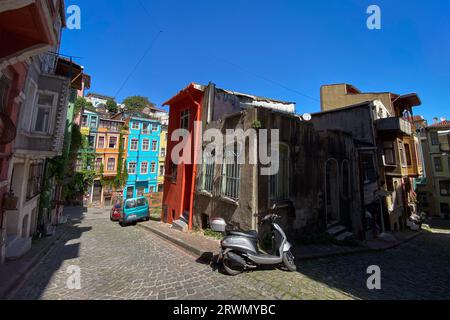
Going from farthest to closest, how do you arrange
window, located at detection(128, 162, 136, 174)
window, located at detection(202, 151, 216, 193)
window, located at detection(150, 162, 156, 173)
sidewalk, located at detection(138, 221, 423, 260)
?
window, located at detection(150, 162, 156, 173), window, located at detection(128, 162, 136, 174), window, located at detection(202, 151, 216, 193), sidewalk, located at detection(138, 221, 423, 260)

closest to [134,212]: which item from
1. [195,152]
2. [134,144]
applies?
[195,152]

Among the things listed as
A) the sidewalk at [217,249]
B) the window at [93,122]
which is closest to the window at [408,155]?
the sidewalk at [217,249]

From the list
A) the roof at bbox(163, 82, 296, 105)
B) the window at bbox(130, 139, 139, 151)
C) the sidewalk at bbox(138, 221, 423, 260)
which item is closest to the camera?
the sidewalk at bbox(138, 221, 423, 260)

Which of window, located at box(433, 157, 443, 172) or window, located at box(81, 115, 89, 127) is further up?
window, located at box(81, 115, 89, 127)

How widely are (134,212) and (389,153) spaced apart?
21201mm

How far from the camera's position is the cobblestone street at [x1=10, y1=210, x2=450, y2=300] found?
441 centimetres

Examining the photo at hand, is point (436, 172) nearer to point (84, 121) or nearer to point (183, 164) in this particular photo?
point (183, 164)

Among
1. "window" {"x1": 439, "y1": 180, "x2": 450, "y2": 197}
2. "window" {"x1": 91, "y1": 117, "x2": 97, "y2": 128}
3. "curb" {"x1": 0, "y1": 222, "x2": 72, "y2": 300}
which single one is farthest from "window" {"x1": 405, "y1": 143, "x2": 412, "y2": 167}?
"window" {"x1": 91, "y1": 117, "x2": 97, "y2": 128}

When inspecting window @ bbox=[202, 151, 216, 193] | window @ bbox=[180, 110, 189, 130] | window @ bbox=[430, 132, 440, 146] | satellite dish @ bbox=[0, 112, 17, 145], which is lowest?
window @ bbox=[202, 151, 216, 193]

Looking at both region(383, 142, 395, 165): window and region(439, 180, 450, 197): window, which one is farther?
region(439, 180, 450, 197): window

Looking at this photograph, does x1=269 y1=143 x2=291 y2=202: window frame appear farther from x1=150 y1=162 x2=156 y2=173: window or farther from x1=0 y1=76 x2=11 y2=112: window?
x1=150 y1=162 x2=156 y2=173: window

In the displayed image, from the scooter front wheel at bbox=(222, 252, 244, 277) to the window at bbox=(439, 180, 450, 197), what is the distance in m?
40.5

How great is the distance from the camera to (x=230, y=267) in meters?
5.30
